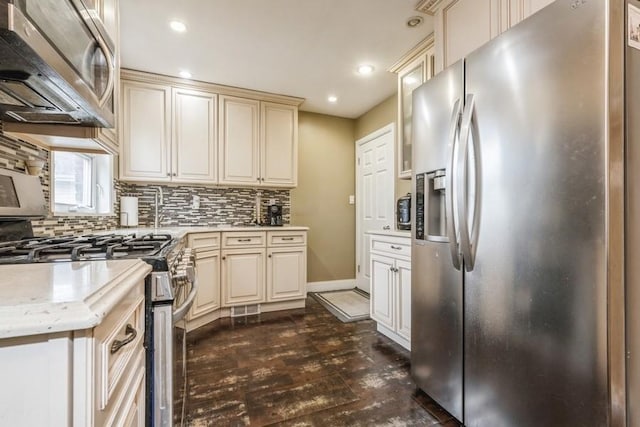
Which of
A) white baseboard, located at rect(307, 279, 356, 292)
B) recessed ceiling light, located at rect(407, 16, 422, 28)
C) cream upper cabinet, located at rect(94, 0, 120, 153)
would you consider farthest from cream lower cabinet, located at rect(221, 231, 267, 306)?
recessed ceiling light, located at rect(407, 16, 422, 28)

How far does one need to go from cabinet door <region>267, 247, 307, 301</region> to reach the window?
5.02 feet

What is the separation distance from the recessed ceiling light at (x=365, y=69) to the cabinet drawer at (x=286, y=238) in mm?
1729

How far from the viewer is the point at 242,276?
301 centimetres

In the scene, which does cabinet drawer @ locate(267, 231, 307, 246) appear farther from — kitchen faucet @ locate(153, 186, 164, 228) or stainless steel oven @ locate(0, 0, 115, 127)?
stainless steel oven @ locate(0, 0, 115, 127)

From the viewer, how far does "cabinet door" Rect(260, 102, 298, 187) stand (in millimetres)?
3350

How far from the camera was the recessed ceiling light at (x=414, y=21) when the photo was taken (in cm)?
212

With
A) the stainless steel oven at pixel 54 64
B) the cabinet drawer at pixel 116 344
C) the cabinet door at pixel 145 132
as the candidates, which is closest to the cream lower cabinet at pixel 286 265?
the cabinet door at pixel 145 132

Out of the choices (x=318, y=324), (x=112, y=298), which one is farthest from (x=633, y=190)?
(x=318, y=324)

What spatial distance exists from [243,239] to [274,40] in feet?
5.93

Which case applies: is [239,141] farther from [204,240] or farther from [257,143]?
[204,240]

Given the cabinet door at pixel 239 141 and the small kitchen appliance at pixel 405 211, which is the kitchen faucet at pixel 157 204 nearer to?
the cabinet door at pixel 239 141

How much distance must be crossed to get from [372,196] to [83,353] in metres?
3.53

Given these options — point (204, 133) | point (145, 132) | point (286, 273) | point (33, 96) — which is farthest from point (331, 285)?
point (33, 96)

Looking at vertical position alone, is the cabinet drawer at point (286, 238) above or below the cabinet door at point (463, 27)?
below
